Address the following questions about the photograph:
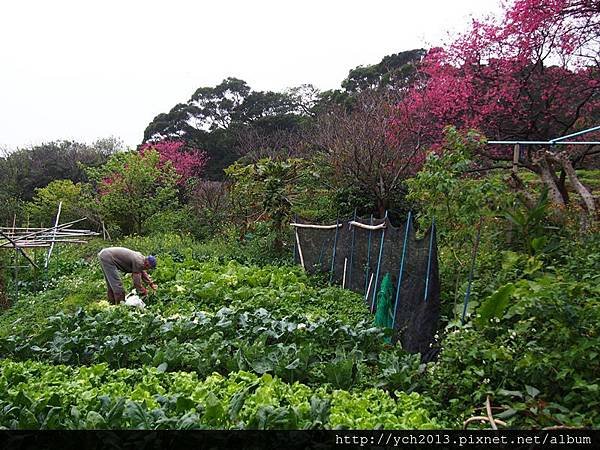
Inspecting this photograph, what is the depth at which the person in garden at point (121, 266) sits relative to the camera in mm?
9148

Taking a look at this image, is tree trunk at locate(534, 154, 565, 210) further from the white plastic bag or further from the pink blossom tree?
the pink blossom tree

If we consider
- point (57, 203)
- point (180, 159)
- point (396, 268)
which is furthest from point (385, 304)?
point (180, 159)

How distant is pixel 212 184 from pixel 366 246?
13.3 m

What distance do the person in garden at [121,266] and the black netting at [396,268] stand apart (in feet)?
12.0

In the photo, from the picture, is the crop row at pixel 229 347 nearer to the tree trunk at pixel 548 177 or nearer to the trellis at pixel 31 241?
the tree trunk at pixel 548 177

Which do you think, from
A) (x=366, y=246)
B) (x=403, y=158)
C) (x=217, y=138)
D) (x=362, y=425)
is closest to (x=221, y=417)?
(x=362, y=425)

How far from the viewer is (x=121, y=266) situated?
31.0 ft

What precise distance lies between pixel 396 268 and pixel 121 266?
17.4 feet

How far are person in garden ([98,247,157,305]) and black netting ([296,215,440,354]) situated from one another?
12.0 feet

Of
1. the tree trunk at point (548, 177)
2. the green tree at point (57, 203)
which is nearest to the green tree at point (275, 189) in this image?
the tree trunk at point (548, 177)

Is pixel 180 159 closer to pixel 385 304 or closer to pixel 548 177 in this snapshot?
pixel 548 177

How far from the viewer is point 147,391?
4188 mm

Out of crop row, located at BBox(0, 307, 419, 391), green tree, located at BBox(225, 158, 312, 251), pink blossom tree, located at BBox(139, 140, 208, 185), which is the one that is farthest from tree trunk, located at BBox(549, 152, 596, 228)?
pink blossom tree, located at BBox(139, 140, 208, 185)

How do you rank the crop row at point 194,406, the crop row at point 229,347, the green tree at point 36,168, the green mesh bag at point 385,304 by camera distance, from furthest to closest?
the green tree at point 36,168 < the green mesh bag at point 385,304 < the crop row at point 229,347 < the crop row at point 194,406
